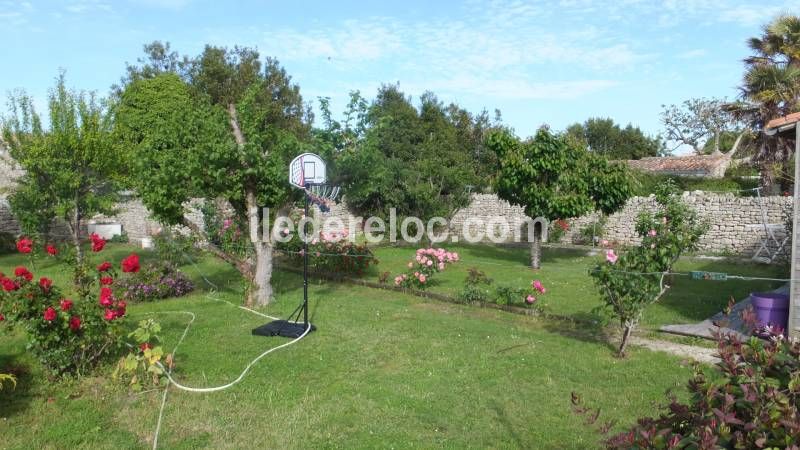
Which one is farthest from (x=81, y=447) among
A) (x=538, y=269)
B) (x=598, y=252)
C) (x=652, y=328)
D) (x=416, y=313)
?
(x=598, y=252)

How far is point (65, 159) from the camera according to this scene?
43.1 feet

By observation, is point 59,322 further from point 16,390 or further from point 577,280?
point 577,280

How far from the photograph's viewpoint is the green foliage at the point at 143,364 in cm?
516

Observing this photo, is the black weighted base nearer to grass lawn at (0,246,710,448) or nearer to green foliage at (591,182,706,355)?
grass lawn at (0,246,710,448)

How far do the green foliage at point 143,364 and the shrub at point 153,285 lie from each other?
15.9ft

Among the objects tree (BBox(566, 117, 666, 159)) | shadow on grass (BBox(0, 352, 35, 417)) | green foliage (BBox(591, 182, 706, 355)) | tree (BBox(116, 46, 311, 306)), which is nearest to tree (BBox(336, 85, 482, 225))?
tree (BBox(116, 46, 311, 306))

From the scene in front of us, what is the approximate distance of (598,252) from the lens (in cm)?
1689

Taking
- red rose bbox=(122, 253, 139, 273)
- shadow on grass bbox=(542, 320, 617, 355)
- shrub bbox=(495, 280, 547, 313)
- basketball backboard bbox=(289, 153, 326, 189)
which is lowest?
shadow on grass bbox=(542, 320, 617, 355)

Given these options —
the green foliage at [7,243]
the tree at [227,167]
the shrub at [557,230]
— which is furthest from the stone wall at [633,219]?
the tree at [227,167]

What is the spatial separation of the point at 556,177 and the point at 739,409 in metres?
12.1

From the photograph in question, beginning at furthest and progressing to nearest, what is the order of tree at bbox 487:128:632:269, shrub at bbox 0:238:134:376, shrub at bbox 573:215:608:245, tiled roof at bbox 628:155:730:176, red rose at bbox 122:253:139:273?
1. tiled roof at bbox 628:155:730:176
2. shrub at bbox 573:215:608:245
3. tree at bbox 487:128:632:269
4. red rose at bbox 122:253:139:273
5. shrub at bbox 0:238:134:376

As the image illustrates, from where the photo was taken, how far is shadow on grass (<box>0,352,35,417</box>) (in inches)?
197

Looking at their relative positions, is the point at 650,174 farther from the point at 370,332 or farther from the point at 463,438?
the point at 463,438

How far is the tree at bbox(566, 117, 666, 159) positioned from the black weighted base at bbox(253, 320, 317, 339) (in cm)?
3586
